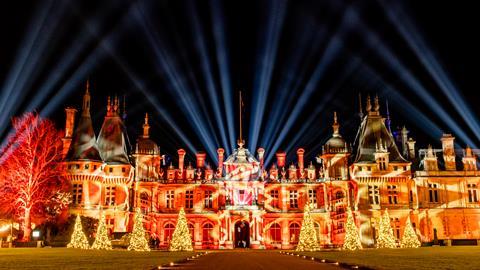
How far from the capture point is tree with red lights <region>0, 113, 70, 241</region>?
47844 millimetres

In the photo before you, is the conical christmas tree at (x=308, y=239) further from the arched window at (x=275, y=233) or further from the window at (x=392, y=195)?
the window at (x=392, y=195)

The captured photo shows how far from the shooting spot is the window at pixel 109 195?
58.2 metres

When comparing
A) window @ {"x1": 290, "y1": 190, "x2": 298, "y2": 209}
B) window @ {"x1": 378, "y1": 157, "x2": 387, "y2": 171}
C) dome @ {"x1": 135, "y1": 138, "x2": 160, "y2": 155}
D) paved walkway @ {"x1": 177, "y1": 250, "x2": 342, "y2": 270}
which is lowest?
paved walkway @ {"x1": 177, "y1": 250, "x2": 342, "y2": 270}

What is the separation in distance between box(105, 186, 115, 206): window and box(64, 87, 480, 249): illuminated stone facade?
0.39 ft

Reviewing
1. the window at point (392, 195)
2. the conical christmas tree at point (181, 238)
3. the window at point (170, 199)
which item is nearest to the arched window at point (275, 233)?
the window at point (170, 199)

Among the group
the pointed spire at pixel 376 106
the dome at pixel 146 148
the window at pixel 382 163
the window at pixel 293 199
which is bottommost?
the window at pixel 293 199

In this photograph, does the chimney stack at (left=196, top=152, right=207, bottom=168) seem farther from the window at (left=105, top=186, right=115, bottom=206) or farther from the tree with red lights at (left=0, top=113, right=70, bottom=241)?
the tree with red lights at (left=0, top=113, right=70, bottom=241)

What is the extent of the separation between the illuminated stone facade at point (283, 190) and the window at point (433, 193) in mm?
130

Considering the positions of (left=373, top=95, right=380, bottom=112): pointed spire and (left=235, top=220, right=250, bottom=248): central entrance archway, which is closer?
(left=373, top=95, right=380, bottom=112): pointed spire

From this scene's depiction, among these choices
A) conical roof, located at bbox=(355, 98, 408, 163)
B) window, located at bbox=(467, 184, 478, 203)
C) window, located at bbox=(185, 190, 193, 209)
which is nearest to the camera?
window, located at bbox=(467, 184, 478, 203)

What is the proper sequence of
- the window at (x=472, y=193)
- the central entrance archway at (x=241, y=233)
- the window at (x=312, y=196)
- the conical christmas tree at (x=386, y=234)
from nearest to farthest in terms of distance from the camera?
the conical christmas tree at (x=386, y=234) < the window at (x=472, y=193) < the window at (x=312, y=196) < the central entrance archway at (x=241, y=233)

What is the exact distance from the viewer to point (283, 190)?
65062mm

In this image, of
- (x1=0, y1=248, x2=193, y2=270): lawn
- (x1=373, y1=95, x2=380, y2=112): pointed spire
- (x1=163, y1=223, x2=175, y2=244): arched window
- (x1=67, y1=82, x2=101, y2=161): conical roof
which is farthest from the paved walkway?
(x1=373, y1=95, x2=380, y2=112): pointed spire

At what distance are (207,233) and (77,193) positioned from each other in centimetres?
1765
